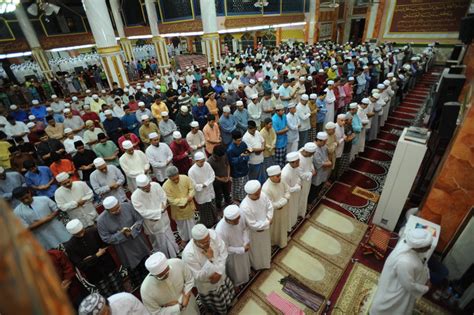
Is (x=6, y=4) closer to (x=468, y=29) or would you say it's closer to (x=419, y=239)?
(x=419, y=239)

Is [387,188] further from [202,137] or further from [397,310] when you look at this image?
[202,137]

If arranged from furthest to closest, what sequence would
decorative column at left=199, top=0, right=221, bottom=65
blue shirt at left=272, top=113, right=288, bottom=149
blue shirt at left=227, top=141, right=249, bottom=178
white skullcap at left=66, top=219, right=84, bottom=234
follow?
1. decorative column at left=199, top=0, right=221, bottom=65
2. blue shirt at left=272, top=113, right=288, bottom=149
3. blue shirt at left=227, top=141, right=249, bottom=178
4. white skullcap at left=66, top=219, right=84, bottom=234

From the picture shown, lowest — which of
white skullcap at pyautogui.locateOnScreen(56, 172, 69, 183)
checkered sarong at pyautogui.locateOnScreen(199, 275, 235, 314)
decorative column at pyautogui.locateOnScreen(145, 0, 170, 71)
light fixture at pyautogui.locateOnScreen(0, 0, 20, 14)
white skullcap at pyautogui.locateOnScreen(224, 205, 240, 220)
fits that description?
checkered sarong at pyautogui.locateOnScreen(199, 275, 235, 314)

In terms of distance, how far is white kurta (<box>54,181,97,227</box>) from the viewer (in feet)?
12.8

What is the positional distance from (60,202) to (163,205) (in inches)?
69.9

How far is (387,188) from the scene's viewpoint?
4.25 metres

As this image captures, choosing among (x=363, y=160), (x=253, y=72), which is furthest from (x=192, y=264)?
(x=253, y=72)

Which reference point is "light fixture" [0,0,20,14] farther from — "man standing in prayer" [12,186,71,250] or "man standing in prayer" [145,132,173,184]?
"man standing in prayer" [12,186,71,250]

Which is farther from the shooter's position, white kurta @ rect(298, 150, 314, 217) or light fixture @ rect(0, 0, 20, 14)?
light fixture @ rect(0, 0, 20, 14)

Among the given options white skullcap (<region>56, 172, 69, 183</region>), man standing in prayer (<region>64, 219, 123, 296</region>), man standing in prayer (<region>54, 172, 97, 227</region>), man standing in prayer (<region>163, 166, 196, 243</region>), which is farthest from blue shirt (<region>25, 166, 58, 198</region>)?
man standing in prayer (<region>163, 166, 196, 243</region>)

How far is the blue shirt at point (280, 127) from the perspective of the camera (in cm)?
547

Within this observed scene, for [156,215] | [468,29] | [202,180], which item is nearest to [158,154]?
[202,180]

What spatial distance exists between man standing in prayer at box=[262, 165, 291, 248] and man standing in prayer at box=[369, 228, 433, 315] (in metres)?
1.52

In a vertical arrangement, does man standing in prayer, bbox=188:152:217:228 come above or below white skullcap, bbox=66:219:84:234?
below
